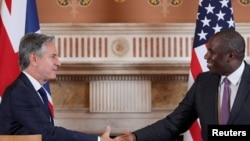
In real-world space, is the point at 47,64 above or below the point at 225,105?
above

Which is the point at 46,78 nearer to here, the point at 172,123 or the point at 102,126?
the point at 172,123

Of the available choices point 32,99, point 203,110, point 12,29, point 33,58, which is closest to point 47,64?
point 33,58

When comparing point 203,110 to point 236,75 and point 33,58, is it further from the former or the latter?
point 33,58

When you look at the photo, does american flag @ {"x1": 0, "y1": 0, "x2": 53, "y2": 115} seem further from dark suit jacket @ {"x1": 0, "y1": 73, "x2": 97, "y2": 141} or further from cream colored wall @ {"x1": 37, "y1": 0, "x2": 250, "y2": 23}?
dark suit jacket @ {"x1": 0, "y1": 73, "x2": 97, "y2": 141}

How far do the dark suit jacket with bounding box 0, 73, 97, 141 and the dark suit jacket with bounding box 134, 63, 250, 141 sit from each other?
0.62m

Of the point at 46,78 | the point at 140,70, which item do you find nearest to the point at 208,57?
the point at 46,78

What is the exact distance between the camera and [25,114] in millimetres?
3117

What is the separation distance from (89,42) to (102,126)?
2.28 ft

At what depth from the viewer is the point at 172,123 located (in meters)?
3.67

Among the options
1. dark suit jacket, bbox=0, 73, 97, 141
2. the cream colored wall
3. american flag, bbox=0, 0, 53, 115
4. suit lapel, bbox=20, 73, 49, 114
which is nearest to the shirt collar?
dark suit jacket, bbox=0, 73, 97, 141

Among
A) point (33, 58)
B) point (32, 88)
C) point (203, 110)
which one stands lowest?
point (203, 110)

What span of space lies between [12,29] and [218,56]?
1845mm

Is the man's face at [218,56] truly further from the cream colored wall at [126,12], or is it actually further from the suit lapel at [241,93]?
the cream colored wall at [126,12]

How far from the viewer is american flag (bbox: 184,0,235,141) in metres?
4.63
